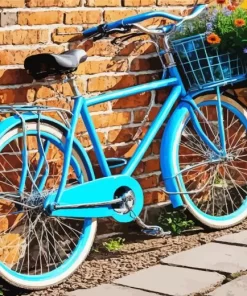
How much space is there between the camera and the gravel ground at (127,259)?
399cm

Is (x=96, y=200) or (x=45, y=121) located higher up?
(x=45, y=121)

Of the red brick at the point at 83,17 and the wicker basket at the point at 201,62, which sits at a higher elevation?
the red brick at the point at 83,17

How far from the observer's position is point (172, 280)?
12.9 ft

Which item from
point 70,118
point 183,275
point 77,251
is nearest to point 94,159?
point 70,118

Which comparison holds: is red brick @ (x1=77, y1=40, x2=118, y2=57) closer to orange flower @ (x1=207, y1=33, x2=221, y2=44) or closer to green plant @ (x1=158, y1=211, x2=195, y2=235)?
orange flower @ (x1=207, y1=33, x2=221, y2=44)

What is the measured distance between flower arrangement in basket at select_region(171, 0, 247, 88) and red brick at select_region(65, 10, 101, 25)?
1.68ft

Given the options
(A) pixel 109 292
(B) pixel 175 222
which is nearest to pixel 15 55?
(A) pixel 109 292

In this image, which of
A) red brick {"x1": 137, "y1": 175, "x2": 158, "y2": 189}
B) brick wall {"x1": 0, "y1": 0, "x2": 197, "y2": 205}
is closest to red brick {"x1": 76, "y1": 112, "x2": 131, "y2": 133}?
brick wall {"x1": 0, "y1": 0, "x2": 197, "y2": 205}

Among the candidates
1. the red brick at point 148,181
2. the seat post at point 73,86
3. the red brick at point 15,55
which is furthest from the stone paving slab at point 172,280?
the red brick at point 15,55

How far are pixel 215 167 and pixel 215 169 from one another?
0.02 meters

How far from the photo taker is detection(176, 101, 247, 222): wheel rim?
5.05 meters

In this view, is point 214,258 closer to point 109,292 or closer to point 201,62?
point 109,292

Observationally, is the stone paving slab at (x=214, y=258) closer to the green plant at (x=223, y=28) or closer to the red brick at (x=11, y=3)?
the green plant at (x=223, y=28)

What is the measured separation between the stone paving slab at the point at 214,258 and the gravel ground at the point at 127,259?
11 centimetres
